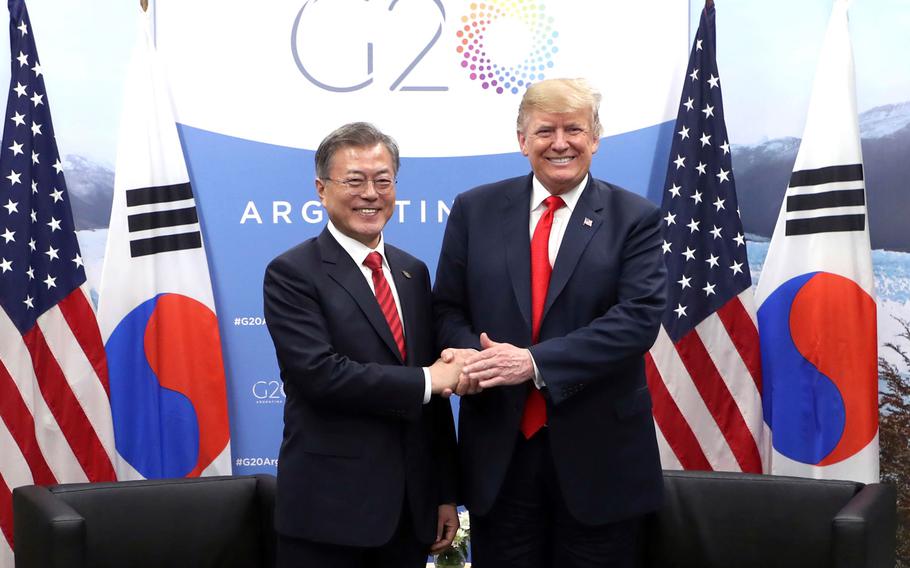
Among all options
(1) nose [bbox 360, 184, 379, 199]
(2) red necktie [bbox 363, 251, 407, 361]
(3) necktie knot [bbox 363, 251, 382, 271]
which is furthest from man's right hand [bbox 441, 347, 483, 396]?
(1) nose [bbox 360, 184, 379, 199]

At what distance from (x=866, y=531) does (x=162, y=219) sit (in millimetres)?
2696

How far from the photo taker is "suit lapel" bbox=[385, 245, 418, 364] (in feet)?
7.44

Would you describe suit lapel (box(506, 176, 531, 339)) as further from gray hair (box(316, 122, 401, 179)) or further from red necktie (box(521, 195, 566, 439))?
gray hair (box(316, 122, 401, 179))

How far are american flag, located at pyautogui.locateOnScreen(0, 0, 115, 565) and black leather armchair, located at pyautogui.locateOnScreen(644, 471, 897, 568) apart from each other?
2.09 meters

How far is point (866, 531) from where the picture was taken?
2676mm

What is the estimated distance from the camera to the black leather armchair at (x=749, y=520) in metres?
3.01

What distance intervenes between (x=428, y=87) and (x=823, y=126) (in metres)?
1.51

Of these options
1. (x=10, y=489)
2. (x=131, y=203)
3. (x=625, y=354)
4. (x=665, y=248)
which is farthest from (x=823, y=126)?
(x=10, y=489)

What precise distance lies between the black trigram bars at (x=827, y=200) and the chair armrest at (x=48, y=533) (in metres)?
2.69

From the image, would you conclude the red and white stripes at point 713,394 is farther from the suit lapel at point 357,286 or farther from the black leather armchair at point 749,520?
the suit lapel at point 357,286

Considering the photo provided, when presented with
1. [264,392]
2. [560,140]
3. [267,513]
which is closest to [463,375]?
[560,140]

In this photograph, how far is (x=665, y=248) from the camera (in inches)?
146

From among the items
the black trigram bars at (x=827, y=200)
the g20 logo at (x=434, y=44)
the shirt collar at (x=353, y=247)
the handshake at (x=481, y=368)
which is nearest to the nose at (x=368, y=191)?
the shirt collar at (x=353, y=247)

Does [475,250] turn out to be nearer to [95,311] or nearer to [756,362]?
[756,362]
